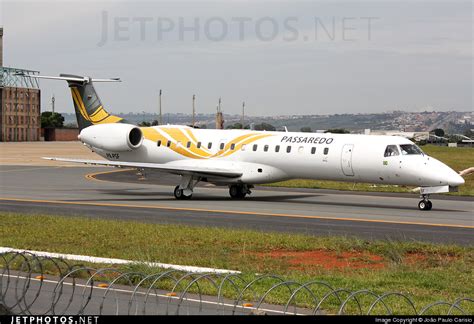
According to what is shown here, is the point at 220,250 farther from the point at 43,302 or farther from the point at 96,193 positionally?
the point at 96,193

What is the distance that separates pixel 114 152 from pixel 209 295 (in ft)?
81.2

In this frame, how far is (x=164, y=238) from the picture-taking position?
2195cm

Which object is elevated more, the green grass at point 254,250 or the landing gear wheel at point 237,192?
the landing gear wheel at point 237,192

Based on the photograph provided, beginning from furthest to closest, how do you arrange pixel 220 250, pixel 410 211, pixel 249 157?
pixel 249 157 → pixel 410 211 → pixel 220 250

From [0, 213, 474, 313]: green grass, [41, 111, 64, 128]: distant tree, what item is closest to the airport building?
[41, 111, 64, 128]: distant tree

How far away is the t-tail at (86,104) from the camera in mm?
40750

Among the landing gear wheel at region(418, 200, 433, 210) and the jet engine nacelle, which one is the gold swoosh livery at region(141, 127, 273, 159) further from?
the landing gear wheel at region(418, 200, 433, 210)

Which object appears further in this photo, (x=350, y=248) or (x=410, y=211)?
(x=410, y=211)

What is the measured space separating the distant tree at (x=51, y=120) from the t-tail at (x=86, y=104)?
123 m

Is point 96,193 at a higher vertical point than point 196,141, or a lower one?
lower

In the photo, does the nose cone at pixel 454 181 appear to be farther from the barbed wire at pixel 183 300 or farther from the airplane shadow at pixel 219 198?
the barbed wire at pixel 183 300

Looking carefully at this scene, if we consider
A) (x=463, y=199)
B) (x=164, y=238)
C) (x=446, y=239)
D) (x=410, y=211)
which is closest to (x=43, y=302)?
(x=164, y=238)

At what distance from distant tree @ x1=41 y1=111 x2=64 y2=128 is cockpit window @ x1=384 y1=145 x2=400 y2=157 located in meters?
137

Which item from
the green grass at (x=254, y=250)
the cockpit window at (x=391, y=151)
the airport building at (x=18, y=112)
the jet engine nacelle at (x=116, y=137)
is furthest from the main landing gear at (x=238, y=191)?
the airport building at (x=18, y=112)
